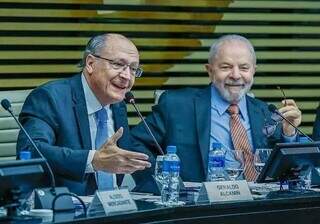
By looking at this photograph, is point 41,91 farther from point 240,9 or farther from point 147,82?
point 240,9

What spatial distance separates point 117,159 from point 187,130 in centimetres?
122

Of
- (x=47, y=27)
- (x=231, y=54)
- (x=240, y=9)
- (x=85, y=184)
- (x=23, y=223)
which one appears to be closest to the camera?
(x=23, y=223)

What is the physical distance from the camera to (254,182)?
5508mm

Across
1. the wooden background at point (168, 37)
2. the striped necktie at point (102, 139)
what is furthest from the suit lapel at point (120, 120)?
the wooden background at point (168, 37)

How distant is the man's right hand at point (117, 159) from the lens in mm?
4820

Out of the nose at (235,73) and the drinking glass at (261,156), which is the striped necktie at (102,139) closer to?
the drinking glass at (261,156)

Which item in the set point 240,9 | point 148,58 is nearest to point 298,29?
point 240,9

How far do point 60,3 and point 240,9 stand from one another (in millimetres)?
1439

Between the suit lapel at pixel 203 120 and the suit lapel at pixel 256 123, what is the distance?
0.24m

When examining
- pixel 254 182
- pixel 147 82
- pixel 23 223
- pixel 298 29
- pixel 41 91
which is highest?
pixel 298 29

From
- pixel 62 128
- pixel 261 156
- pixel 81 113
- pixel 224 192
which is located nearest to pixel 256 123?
pixel 261 156

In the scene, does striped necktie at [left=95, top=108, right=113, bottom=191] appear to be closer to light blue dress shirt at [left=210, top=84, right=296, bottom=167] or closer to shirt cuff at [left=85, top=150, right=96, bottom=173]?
shirt cuff at [left=85, top=150, right=96, bottom=173]

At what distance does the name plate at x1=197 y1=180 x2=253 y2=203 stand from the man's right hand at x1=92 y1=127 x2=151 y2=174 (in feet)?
0.94

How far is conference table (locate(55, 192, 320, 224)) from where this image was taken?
4289 mm
